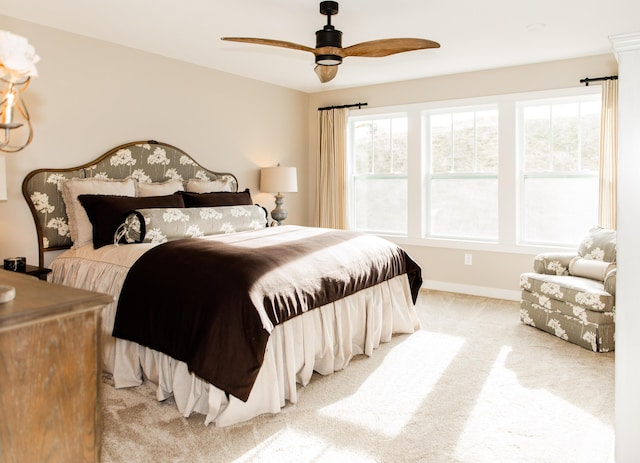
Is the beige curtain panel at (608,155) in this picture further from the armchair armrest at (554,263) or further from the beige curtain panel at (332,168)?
the beige curtain panel at (332,168)

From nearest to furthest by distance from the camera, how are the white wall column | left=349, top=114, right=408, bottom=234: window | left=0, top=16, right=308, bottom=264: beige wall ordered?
the white wall column → left=0, top=16, right=308, bottom=264: beige wall → left=349, top=114, right=408, bottom=234: window

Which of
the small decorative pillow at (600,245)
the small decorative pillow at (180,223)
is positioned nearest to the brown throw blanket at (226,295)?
the small decorative pillow at (180,223)

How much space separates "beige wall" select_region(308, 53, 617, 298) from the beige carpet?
1606 mm

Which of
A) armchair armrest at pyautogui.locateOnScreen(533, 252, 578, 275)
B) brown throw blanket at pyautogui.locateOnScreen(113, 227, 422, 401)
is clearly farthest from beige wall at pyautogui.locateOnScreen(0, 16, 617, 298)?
brown throw blanket at pyautogui.locateOnScreen(113, 227, 422, 401)

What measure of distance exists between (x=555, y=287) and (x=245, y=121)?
3.59m

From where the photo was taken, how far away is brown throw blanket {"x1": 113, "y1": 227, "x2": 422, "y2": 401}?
7.78ft

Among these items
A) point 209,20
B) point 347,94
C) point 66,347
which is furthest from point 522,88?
point 66,347

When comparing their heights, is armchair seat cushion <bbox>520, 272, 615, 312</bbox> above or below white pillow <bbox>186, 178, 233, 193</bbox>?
below

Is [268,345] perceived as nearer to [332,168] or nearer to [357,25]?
[357,25]

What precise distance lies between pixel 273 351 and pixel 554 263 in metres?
2.74

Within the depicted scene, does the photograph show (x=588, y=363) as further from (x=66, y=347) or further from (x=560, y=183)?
(x=66, y=347)

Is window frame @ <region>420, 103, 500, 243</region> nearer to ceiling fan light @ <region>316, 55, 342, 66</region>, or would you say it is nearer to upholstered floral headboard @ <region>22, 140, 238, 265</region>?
upholstered floral headboard @ <region>22, 140, 238, 265</region>

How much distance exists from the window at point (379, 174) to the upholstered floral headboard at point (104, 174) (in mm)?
1872

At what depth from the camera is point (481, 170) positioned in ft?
17.3
